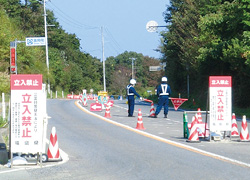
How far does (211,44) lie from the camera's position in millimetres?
38438

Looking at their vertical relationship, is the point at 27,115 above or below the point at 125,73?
below

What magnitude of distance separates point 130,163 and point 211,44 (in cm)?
2759

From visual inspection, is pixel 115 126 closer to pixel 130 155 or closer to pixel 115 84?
pixel 130 155

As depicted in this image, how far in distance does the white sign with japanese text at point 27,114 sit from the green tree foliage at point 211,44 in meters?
20.1

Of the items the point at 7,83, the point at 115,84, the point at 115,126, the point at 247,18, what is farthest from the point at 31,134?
the point at 115,84

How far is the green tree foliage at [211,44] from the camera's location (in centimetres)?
3206

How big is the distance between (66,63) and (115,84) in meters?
25.4

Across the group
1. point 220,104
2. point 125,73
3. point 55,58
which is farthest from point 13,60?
point 125,73

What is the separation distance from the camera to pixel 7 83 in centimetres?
4025

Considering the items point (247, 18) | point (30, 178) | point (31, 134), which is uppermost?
point (247, 18)

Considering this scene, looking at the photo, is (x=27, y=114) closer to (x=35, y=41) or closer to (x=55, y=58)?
(x=35, y=41)

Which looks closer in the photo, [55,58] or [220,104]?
[220,104]

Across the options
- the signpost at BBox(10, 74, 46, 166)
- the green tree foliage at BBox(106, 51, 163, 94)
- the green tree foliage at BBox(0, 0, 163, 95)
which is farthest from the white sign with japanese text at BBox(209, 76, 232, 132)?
the green tree foliage at BBox(106, 51, 163, 94)

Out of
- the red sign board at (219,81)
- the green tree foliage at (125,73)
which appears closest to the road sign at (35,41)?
the red sign board at (219,81)
